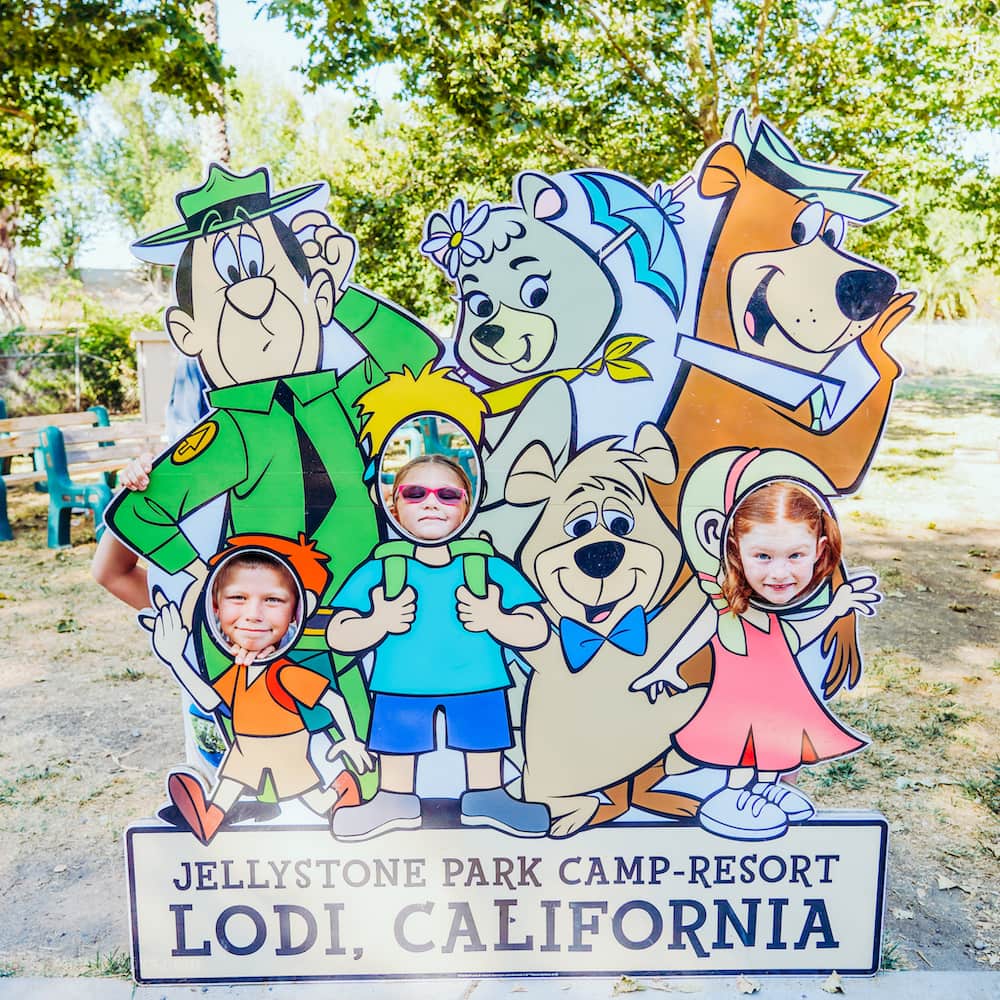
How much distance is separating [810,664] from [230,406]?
64.3 inches

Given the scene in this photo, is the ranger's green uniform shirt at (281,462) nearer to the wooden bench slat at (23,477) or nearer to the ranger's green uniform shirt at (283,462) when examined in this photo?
the ranger's green uniform shirt at (283,462)

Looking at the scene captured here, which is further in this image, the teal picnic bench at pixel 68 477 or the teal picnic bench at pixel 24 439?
the teal picnic bench at pixel 24 439

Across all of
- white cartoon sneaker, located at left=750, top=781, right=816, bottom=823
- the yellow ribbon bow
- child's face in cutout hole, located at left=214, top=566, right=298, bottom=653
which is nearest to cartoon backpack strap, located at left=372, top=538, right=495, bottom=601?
child's face in cutout hole, located at left=214, top=566, right=298, bottom=653

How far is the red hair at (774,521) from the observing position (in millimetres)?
2232

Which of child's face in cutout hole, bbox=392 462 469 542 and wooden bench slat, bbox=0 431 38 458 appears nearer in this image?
child's face in cutout hole, bbox=392 462 469 542

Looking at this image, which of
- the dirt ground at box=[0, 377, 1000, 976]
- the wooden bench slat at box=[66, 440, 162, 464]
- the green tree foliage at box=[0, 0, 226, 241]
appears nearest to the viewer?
the dirt ground at box=[0, 377, 1000, 976]

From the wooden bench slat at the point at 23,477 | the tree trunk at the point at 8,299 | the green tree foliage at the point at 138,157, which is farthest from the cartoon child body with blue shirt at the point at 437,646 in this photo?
the green tree foliage at the point at 138,157

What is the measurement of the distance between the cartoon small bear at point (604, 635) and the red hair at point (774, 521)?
3.8 inches

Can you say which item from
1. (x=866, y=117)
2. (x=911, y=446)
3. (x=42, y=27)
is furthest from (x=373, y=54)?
(x=911, y=446)

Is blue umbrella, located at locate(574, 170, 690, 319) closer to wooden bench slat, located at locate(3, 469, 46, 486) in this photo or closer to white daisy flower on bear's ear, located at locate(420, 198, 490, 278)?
white daisy flower on bear's ear, located at locate(420, 198, 490, 278)

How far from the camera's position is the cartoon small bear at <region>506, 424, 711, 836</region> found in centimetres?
228

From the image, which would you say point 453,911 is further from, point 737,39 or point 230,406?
point 737,39

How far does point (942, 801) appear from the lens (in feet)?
11.2

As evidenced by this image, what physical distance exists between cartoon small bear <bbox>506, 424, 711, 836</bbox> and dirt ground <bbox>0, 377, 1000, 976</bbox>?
99cm
